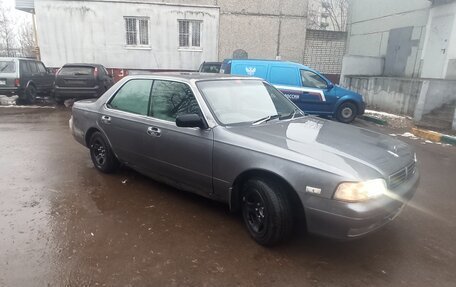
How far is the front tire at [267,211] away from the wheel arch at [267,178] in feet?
0.15

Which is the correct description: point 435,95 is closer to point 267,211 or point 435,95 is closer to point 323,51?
point 267,211

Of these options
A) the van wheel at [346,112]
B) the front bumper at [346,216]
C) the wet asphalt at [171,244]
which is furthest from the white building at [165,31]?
the front bumper at [346,216]

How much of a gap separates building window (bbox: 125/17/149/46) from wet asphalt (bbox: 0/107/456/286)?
Answer: 13295 mm

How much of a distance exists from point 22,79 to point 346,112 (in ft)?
37.6

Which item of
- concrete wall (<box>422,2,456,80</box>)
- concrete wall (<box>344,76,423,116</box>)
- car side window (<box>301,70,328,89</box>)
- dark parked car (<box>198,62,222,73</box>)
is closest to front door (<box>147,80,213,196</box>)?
car side window (<box>301,70,328,89</box>)

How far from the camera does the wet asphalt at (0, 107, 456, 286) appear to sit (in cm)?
285

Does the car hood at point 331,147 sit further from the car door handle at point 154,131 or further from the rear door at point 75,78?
the rear door at point 75,78

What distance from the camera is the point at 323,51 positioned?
18312 mm

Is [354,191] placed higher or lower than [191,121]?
lower

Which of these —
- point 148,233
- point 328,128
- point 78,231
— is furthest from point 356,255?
point 78,231

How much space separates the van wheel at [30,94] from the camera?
1280 cm

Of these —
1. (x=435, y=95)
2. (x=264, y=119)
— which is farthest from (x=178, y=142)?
(x=435, y=95)

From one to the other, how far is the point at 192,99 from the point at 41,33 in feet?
52.1

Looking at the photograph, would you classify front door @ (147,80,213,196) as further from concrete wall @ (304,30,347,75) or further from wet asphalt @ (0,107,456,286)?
concrete wall @ (304,30,347,75)
